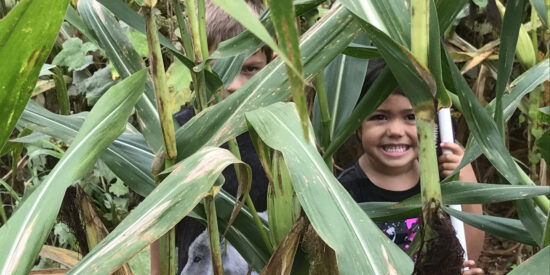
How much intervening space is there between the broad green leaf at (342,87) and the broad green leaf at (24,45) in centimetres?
42

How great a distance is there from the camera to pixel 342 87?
2.91ft

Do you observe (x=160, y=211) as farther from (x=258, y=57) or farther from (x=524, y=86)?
(x=258, y=57)

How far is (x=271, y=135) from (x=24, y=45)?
247 millimetres

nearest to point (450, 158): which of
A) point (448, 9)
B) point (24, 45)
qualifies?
point (448, 9)

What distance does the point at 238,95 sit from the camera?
735 millimetres

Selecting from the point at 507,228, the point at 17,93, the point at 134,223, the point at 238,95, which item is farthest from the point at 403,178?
the point at 17,93

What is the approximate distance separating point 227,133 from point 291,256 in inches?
5.6

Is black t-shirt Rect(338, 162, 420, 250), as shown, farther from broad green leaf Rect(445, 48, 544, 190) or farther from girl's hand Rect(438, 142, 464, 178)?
broad green leaf Rect(445, 48, 544, 190)

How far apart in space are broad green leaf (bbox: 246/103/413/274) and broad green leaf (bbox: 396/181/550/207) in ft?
0.52

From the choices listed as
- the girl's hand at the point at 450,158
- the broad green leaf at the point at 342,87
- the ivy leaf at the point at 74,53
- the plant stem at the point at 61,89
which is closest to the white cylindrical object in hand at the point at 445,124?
the girl's hand at the point at 450,158

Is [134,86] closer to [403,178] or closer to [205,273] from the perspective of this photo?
[205,273]

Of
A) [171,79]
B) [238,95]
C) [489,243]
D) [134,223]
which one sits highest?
[171,79]

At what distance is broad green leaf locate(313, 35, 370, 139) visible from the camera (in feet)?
2.79

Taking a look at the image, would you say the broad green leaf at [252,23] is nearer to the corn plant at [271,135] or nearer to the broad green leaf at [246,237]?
the corn plant at [271,135]
